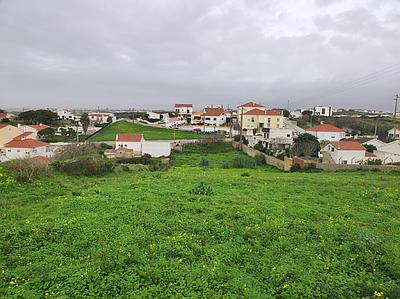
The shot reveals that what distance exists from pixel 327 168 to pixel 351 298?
771 inches

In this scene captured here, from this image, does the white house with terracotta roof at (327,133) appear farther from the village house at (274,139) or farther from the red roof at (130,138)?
the red roof at (130,138)

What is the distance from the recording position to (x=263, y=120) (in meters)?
58.9

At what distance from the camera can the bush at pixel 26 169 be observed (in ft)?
38.1

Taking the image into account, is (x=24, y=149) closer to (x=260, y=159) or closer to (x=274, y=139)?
(x=260, y=159)

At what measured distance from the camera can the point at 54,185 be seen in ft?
39.8

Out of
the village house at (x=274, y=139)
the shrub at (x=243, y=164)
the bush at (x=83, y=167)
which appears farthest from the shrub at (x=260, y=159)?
the bush at (x=83, y=167)

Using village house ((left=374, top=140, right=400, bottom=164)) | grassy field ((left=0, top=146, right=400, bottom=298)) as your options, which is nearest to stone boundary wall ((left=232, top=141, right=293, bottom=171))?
village house ((left=374, top=140, right=400, bottom=164))

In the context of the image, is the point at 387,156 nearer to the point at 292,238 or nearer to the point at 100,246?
the point at 292,238

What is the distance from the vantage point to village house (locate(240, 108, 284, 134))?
2303 inches

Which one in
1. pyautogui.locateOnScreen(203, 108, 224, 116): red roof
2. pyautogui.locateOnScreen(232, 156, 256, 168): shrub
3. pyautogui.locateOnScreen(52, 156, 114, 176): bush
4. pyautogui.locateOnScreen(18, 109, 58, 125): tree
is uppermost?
pyautogui.locateOnScreen(203, 108, 224, 116): red roof

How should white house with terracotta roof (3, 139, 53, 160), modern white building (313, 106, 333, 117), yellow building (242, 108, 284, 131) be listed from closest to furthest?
1. white house with terracotta roof (3, 139, 53, 160)
2. yellow building (242, 108, 284, 131)
3. modern white building (313, 106, 333, 117)

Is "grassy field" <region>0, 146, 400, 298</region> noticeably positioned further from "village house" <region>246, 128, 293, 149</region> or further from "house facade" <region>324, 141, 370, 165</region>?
"village house" <region>246, 128, 293, 149</region>

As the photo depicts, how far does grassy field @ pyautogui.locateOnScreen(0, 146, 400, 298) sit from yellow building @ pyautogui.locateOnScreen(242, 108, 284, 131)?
50.0 meters

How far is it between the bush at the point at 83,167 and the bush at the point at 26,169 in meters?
2.19
